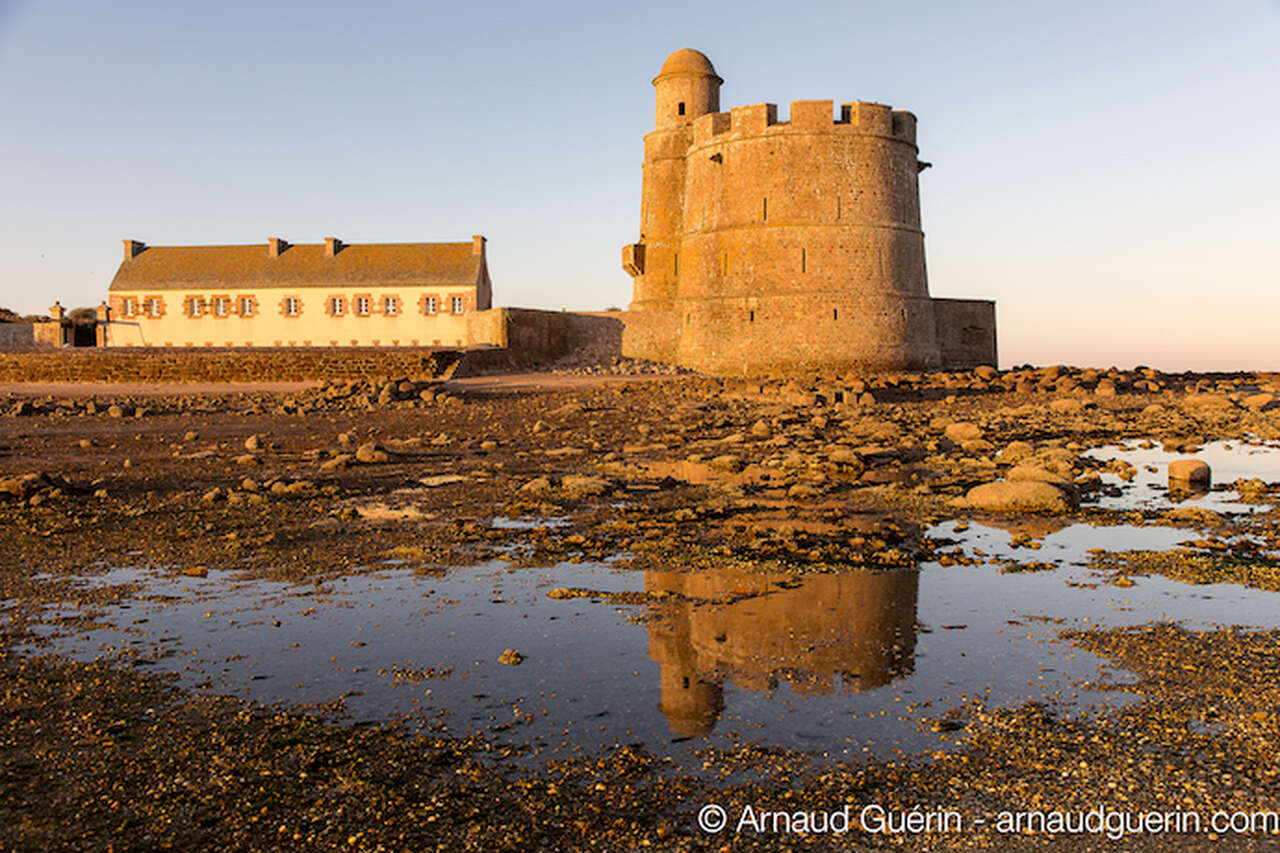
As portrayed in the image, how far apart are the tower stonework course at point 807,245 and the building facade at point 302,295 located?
13.6m

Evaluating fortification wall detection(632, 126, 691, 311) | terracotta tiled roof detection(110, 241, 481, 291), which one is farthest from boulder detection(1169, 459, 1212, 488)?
terracotta tiled roof detection(110, 241, 481, 291)

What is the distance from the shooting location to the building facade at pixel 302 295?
127ft

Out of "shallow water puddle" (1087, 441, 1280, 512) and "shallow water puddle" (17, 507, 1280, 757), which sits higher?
"shallow water puddle" (1087, 441, 1280, 512)

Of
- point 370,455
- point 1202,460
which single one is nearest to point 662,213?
point 370,455

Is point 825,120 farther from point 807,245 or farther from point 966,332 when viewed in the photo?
point 966,332

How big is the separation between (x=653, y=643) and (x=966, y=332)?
99.0ft

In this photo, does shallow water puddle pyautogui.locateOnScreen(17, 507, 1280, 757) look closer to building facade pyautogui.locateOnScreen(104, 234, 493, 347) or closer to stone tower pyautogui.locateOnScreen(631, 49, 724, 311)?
stone tower pyautogui.locateOnScreen(631, 49, 724, 311)

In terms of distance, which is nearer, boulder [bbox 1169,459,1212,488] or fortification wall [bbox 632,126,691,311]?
boulder [bbox 1169,459,1212,488]

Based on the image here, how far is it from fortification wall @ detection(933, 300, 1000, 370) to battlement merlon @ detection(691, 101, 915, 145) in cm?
687

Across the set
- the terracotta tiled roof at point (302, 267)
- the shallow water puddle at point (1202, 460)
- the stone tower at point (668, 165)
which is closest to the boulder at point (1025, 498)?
the shallow water puddle at point (1202, 460)

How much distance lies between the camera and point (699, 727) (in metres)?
3.81

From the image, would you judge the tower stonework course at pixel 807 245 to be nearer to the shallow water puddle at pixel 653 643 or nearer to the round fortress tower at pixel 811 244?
the round fortress tower at pixel 811 244

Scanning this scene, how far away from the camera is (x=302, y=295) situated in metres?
39.3

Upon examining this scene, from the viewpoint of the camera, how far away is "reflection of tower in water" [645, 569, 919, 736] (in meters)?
4.31
